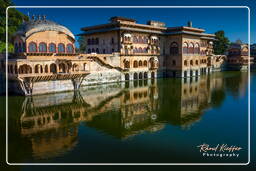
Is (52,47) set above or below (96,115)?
above

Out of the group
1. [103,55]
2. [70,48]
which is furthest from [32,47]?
[103,55]

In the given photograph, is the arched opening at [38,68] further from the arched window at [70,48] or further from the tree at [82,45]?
the tree at [82,45]

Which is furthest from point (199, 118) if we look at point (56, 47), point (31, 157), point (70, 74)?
point (56, 47)

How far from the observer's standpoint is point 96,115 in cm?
2448

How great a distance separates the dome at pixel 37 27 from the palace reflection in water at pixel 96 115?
940 cm

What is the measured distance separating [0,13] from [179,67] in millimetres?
38673

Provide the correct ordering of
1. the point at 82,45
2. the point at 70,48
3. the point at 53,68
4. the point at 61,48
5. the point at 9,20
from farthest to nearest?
the point at 82,45 → the point at 9,20 → the point at 70,48 → the point at 61,48 → the point at 53,68

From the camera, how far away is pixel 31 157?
14672mm

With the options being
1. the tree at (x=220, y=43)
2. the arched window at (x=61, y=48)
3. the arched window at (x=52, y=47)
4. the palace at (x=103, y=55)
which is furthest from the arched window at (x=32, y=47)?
the tree at (x=220, y=43)

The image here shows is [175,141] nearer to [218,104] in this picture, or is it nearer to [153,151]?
[153,151]

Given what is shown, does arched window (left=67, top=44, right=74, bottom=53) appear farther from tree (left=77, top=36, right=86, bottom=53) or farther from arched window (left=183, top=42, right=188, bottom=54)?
tree (left=77, top=36, right=86, bottom=53)

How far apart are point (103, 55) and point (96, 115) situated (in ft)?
71.4

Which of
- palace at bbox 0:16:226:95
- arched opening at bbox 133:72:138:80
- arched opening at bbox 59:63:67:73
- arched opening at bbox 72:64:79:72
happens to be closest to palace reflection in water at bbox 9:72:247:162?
palace at bbox 0:16:226:95

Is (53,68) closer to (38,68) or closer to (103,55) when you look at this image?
(38,68)
